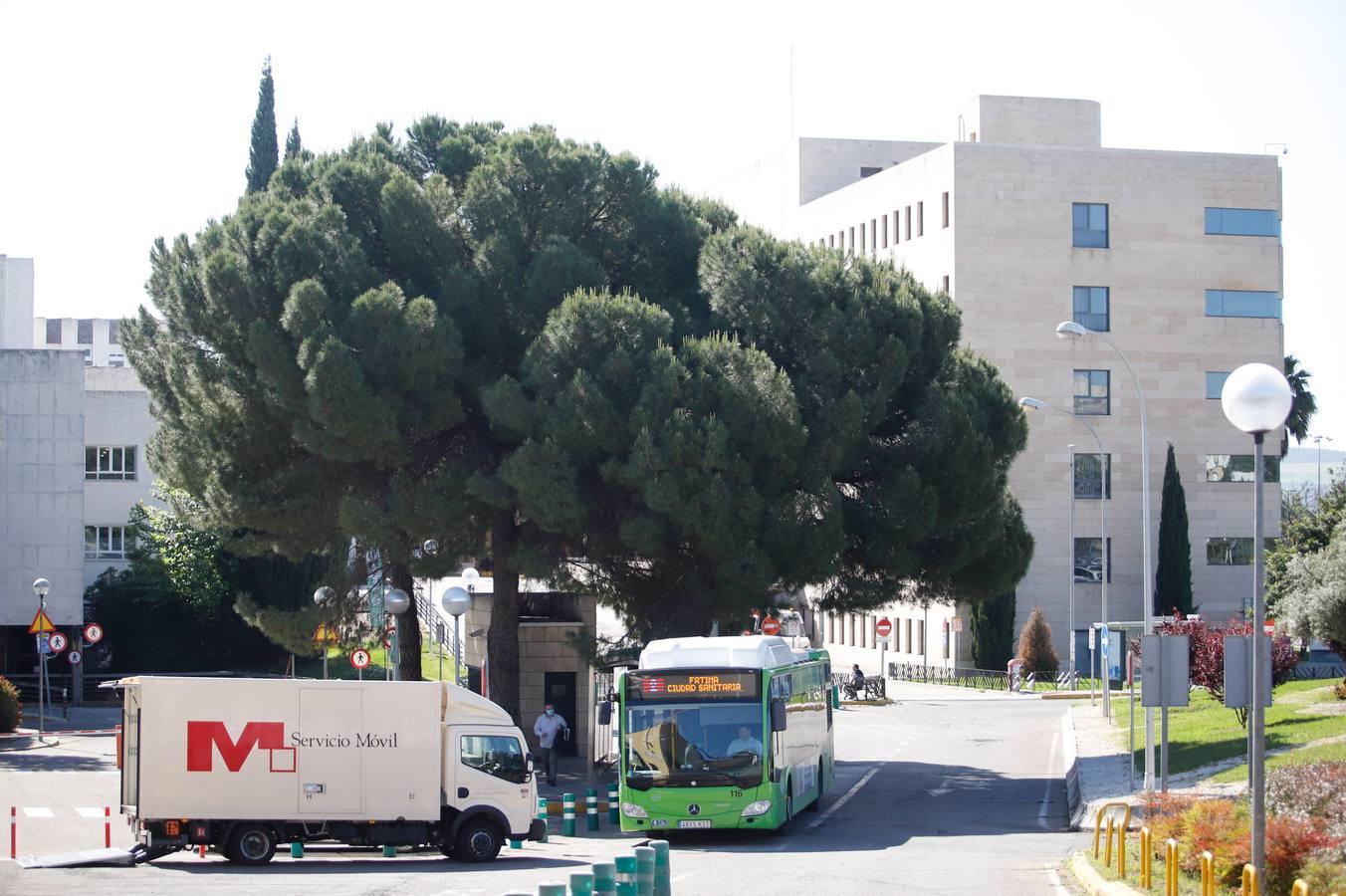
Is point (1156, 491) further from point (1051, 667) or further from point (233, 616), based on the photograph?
point (233, 616)

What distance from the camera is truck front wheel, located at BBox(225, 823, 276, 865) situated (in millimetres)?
21875

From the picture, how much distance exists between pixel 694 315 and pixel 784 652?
38.7ft

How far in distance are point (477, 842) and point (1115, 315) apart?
55.0 meters

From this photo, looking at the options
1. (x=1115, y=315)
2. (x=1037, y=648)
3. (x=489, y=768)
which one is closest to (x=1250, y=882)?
(x=489, y=768)

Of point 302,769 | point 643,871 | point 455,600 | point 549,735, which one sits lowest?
point 549,735

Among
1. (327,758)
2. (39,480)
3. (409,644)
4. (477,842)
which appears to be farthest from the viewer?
(39,480)

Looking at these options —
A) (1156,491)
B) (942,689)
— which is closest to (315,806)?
(942,689)

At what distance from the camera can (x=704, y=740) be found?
23.8 metres

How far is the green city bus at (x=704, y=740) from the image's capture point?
936 inches

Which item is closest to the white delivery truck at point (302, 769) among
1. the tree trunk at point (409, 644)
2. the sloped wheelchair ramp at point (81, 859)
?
the sloped wheelchair ramp at point (81, 859)

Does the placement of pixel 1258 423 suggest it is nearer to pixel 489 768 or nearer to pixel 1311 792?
pixel 1311 792

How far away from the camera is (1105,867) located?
17844 millimetres

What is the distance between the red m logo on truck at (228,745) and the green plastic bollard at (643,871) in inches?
410

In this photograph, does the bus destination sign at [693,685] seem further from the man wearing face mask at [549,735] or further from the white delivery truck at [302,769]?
the man wearing face mask at [549,735]
